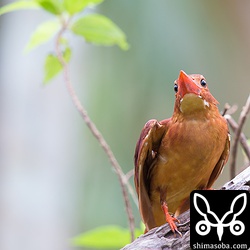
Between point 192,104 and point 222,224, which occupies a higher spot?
point 192,104

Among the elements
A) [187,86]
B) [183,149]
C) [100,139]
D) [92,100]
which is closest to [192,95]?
[187,86]

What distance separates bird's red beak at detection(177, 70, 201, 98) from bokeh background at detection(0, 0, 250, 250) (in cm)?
255

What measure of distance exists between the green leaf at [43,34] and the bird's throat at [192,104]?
538 mm

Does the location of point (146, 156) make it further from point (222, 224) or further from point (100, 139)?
point (222, 224)

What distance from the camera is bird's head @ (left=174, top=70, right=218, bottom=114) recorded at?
1933 mm

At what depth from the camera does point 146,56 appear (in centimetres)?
484

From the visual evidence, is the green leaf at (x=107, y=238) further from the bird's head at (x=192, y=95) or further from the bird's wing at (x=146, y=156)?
the bird's head at (x=192, y=95)

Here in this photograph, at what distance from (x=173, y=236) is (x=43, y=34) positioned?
861mm

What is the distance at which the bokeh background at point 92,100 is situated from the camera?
4.45 meters

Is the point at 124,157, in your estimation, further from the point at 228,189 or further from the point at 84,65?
the point at 228,189

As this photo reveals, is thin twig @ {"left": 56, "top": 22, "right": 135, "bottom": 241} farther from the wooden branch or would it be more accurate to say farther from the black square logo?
the black square logo

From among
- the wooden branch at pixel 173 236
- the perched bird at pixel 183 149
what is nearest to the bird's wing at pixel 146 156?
the perched bird at pixel 183 149

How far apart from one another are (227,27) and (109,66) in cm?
107

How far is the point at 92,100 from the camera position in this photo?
15.8 ft
